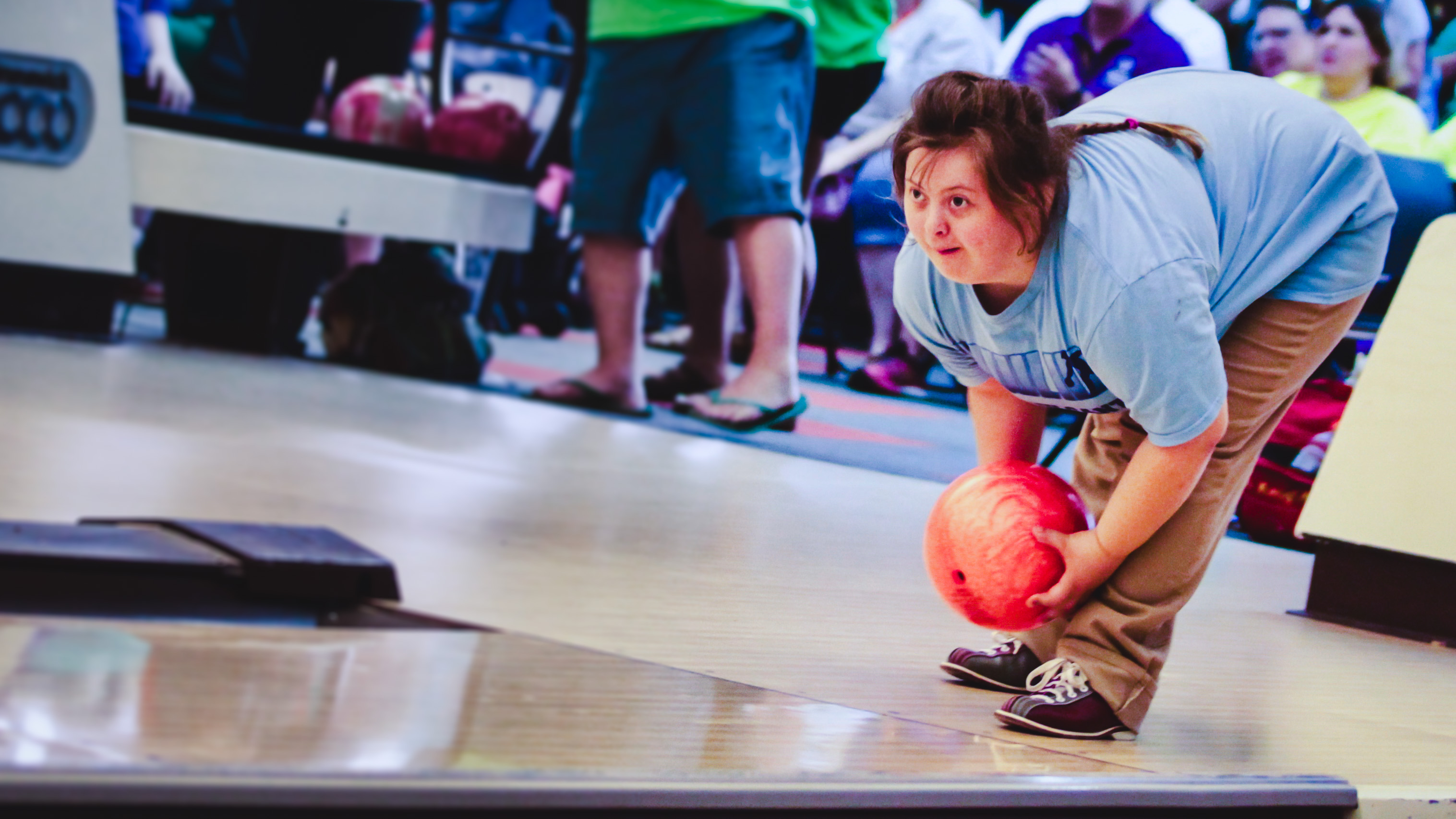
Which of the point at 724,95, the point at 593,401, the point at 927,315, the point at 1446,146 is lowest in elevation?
the point at 593,401

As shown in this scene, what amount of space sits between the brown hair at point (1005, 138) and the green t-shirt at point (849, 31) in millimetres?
1736

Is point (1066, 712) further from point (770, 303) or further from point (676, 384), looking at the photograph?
point (676, 384)

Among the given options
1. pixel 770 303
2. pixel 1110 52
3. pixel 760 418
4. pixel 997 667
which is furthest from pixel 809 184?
pixel 997 667

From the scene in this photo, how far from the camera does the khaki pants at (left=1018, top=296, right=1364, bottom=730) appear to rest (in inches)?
39.9

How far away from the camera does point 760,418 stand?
8.19ft

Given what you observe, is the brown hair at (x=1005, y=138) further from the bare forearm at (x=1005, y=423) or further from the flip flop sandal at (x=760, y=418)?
the flip flop sandal at (x=760, y=418)

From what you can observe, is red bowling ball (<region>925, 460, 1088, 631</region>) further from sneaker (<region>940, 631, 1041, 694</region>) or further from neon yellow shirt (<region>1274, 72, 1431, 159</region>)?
neon yellow shirt (<region>1274, 72, 1431, 159</region>)

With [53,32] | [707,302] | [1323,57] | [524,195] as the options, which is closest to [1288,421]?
[1323,57]

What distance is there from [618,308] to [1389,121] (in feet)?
5.60

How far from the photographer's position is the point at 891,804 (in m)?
0.73

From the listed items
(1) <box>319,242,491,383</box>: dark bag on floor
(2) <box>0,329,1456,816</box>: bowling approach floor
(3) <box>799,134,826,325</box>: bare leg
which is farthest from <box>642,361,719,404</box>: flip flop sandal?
Answer: (2) <box>0,329,1456,816</box>: bowling approach floor

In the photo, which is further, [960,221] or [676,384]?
[676,384]

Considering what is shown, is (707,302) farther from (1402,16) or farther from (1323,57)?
(1402,16)

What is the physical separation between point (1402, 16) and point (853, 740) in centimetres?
258
